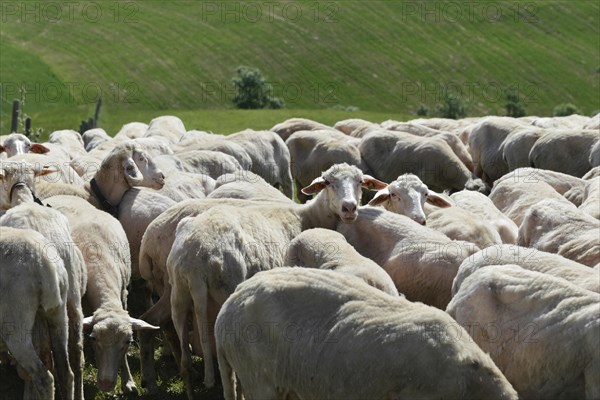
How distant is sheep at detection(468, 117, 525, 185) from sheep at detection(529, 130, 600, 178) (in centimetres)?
171

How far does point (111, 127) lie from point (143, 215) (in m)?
30.5

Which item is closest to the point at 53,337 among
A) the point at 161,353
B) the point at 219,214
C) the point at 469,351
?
the point at 219,214

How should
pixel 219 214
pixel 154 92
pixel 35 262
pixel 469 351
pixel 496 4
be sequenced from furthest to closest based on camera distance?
1. pixel 496 4
2. pixel 154 92
3. pixel 219 214
4. pixel 35 262
5. pixel 469 351

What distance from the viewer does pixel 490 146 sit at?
21938 mm

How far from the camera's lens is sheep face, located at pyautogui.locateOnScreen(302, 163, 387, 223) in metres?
11.2

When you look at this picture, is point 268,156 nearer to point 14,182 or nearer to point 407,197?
point 407,197

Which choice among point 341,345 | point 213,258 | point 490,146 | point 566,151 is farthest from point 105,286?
point 490,146

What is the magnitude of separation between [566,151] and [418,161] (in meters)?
2.83

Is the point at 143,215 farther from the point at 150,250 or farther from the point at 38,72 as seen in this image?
the point at 38,72

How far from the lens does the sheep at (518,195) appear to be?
45.6 feet

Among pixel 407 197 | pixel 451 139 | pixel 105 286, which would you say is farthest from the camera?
pixel 451 139

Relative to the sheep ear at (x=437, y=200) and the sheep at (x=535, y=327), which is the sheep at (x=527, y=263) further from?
the sheep ear at (x=437, y=200)

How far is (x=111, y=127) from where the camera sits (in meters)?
42.6

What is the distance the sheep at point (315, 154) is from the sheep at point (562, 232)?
8.94 metres
